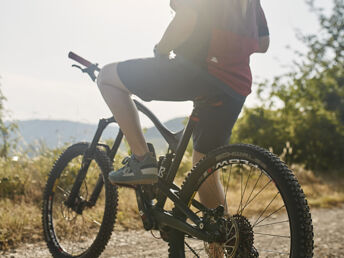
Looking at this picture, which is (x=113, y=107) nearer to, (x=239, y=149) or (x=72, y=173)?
(x=239, y=149)

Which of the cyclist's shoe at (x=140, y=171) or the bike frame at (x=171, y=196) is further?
the cyclist's shoe at (x=140, y=171)

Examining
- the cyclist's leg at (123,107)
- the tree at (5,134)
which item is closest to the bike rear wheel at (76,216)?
the cyclist's leg at (123,107)

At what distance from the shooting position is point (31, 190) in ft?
17.1

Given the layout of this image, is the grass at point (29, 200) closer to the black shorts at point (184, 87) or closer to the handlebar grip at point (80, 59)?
the handlebar grip at point (80, 59)

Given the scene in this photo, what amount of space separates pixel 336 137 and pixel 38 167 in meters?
9.55

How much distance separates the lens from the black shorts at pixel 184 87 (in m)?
2.43

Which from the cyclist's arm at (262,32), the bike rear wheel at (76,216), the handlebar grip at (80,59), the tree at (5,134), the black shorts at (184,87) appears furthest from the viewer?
the tree at (5,134)

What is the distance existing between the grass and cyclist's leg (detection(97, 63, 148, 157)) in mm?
1915

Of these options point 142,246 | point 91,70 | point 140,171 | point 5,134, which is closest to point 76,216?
point 142,246

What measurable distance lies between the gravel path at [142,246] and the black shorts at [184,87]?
5.15ft

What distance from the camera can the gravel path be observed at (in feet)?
11.9

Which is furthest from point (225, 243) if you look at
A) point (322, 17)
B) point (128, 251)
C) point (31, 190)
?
point (322, 17)

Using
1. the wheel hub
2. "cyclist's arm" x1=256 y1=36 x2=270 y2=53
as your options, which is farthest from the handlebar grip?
the wheel hub

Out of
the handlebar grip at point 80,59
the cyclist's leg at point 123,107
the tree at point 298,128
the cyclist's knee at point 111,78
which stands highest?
the tree at point 298,128
